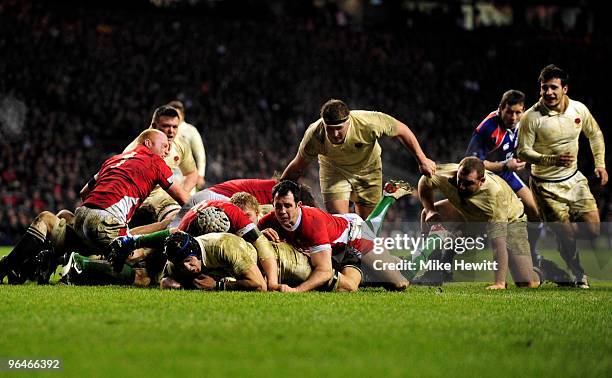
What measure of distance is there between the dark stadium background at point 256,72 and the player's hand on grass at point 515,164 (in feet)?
31.3

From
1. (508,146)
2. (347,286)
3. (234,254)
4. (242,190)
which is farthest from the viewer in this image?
(508,146)

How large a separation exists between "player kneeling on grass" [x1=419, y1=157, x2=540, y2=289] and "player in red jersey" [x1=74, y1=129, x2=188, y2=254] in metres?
2.71

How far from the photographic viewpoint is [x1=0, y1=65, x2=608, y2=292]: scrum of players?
8.31m

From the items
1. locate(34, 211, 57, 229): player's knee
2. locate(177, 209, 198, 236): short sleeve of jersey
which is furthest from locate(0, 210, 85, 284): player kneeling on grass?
locate(177, 209, 198, 236): short sleeve of jersey

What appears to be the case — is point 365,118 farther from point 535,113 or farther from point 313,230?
point 535,113

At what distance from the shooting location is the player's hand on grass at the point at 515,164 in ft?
35.2

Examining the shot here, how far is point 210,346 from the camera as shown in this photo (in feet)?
16.7

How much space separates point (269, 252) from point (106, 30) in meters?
21.6

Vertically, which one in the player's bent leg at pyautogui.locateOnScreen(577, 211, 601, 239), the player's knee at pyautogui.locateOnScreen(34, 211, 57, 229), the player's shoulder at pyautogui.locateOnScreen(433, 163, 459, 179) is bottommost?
the player's bent leg at pyautogui.locateOnScreen(577, 211, 601, 239)

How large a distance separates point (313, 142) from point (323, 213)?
1.33 m

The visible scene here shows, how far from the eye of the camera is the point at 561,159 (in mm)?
10305

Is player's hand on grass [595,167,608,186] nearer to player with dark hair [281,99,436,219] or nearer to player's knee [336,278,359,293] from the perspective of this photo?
player with dark hair [281,99,436,219]

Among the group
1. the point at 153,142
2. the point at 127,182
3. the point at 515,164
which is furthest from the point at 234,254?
the point at 515,164

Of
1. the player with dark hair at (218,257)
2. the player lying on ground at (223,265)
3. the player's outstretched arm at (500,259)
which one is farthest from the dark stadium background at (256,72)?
the player with dark hair at (218,257)
